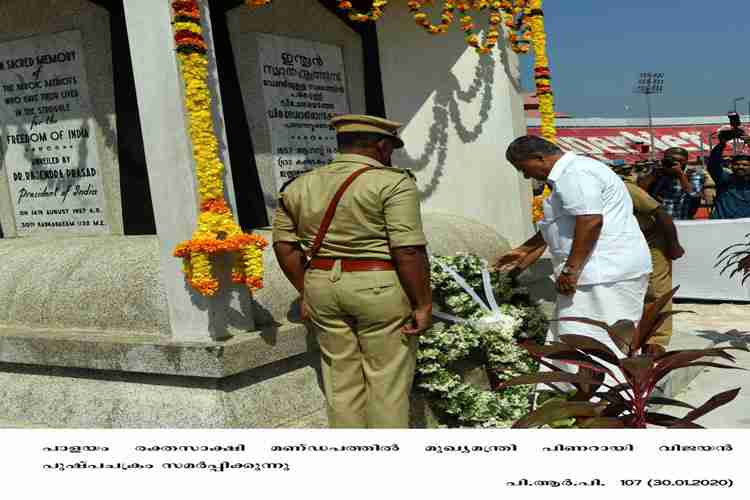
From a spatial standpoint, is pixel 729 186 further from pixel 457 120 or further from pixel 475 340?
pixel 475 340

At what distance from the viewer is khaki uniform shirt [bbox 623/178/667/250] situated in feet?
16.2

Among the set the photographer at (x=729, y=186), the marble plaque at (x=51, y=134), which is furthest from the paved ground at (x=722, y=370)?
the marble plaque at (x=51, y=134)

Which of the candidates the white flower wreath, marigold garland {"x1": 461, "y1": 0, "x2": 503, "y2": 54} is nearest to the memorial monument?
marigold garland {"x1": 461, "y1": 0, "x2": 503, "y2": 54}

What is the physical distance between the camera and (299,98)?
6.14m

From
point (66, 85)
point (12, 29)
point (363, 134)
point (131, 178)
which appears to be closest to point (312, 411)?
point (363, 134)

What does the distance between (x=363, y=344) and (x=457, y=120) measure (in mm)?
4309

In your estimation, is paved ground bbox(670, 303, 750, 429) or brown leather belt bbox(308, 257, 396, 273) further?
paved ground bbox(670, 303, 750, 429)

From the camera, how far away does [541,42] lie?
7414mm

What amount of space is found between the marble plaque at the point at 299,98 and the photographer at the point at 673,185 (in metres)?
3.53

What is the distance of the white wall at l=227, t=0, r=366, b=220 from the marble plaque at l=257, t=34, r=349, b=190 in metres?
0.06

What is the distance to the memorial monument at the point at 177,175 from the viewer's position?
4.09m

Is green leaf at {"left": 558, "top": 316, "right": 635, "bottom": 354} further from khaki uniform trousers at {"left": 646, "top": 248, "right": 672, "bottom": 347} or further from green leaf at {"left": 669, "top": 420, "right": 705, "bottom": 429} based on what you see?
khaki uniform trousers at {"left": 646, "top": 248, "right": 672, "bottom": 347}

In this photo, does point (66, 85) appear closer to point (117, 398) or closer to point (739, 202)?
point (117, 398)

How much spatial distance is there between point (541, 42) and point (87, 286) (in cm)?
493
